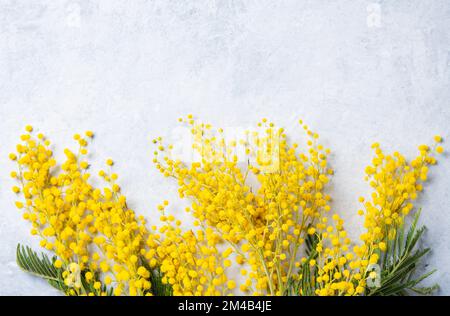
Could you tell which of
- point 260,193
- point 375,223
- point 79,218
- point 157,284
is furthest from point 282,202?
point 79,218

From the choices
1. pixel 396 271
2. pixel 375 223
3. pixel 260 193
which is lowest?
pixel 396 271

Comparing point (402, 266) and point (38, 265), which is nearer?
point (402, 266)

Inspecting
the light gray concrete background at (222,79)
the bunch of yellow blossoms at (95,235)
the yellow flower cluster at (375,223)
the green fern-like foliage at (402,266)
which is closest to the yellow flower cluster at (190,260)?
the bunch of yellow blossoms at (95,235)

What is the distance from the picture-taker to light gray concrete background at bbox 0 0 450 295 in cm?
138

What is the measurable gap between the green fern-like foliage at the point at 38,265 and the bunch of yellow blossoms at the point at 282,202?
0.40m

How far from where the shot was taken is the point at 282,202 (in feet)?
4.13

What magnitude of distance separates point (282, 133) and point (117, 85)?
50 cm

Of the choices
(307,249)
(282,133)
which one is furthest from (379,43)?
(307,249)

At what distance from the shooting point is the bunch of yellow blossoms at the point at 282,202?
1.22 m

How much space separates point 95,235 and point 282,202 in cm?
54

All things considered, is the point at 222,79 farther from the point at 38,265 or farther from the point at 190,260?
the point at 38,265

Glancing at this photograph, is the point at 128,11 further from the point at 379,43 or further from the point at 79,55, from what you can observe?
the point at 379,43

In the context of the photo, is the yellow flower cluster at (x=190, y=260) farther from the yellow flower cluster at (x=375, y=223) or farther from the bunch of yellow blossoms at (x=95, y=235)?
the yellow flower cluster at (x=375, y=223)

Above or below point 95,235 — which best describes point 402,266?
below
